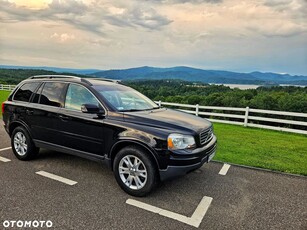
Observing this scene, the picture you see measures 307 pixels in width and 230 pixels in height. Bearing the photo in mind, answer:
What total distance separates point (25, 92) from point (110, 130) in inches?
105

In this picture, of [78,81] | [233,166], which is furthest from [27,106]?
[233,166]

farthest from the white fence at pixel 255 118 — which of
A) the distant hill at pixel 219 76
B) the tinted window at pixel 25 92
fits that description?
the distant hill at pixel 219 76

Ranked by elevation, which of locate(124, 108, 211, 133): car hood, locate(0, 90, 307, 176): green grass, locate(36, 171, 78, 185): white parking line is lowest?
locate(0, 90, 307, 176): green grass

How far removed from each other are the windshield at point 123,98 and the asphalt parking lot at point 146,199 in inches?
55.0

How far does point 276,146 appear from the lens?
7898 mm

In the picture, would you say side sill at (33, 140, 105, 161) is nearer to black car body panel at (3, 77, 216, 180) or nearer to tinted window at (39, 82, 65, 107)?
black car body panel at (3, 77, 216, 180)

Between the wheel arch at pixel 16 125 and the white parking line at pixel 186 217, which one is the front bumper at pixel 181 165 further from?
Answer: the wheel arch at pixel 16 125

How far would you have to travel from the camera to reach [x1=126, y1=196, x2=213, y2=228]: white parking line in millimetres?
3286

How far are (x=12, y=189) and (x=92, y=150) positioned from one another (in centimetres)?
141

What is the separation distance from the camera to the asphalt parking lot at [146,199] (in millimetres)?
3244

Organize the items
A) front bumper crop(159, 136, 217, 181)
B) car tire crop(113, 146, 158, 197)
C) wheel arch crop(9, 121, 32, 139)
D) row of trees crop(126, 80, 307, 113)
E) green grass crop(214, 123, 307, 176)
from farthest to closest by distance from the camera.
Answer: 1. row of trees crop(126, 80, 307, 113)
2. green grass crop(214, 123, 307, 176)
3. wheel arch crop(9, 121, 32, 139)
4. car tire crop(113, 146, 158, 197)
5. front bumper crop(159, 136, 217, 181)

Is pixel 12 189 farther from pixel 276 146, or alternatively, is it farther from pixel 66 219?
pixel 276 146

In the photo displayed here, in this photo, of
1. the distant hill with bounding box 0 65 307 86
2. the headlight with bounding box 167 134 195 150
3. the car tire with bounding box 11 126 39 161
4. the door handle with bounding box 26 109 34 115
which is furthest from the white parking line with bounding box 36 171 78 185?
the distant hill with bounding box 0 65 307 86

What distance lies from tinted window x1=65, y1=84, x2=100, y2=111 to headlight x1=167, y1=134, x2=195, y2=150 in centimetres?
155
